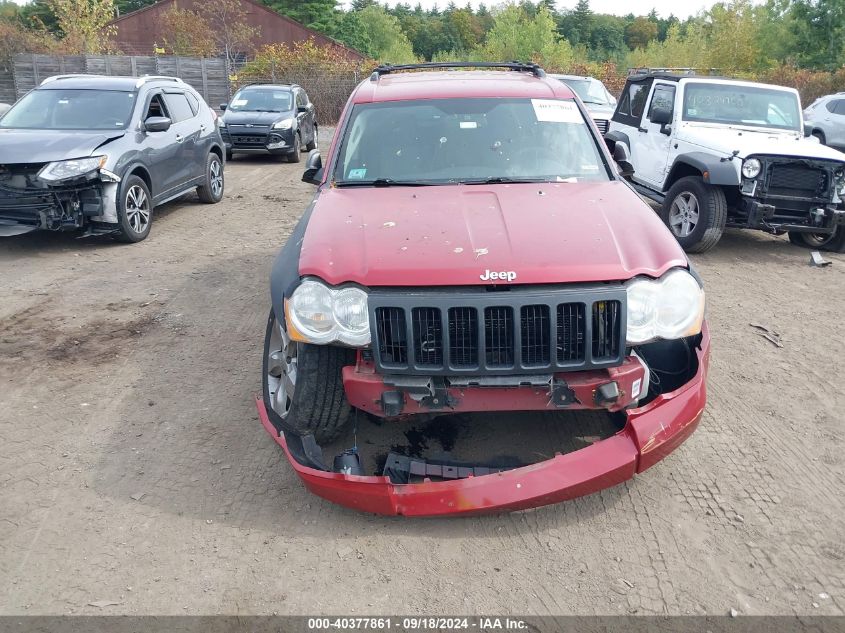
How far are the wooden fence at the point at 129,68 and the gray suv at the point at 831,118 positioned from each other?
743 inches

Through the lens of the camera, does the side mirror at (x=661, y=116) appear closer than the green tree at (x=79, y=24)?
Yes

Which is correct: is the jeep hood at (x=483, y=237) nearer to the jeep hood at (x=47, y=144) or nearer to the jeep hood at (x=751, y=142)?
the jeep hood at (x=751, y=142)

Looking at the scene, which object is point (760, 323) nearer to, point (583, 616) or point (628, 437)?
point (628, 437)

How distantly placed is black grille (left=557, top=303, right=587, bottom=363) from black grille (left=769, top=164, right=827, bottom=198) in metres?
5.75

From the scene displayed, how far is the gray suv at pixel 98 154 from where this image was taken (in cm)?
736

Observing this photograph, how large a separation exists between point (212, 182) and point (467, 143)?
7282 mm

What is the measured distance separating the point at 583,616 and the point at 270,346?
2.16m

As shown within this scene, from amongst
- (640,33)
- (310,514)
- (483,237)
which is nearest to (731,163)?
(483,237)

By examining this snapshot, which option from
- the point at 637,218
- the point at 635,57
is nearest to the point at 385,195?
the point at 637,218

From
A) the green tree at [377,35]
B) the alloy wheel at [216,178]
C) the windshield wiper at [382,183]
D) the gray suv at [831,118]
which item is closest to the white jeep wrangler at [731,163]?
the windshield wiper at [382,183]

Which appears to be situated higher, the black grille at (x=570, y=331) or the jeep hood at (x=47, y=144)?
the jeep hood at (x=47, y=144)

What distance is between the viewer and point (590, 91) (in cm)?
1579

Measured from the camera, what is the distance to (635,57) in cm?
6338

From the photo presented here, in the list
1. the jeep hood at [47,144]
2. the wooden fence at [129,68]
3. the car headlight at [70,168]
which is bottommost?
the car headlight at [70,168]
